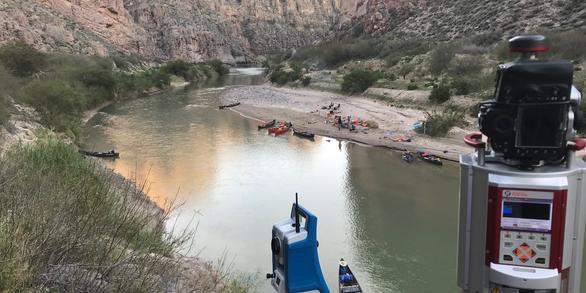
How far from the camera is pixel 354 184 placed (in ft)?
79.9

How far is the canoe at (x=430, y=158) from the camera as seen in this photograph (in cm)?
2757

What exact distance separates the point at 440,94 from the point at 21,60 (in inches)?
1608

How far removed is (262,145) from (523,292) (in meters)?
31.5

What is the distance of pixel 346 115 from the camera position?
146 ft

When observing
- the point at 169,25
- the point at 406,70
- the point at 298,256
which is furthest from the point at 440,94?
the point at 169,25

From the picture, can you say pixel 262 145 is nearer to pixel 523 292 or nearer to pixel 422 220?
pixel 422 220

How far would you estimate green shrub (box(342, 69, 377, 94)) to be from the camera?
5548cm

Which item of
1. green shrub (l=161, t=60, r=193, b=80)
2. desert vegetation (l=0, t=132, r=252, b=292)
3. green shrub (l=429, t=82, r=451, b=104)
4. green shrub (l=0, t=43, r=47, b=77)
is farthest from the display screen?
green shrub (l=161, t=60, r=193, b=80)

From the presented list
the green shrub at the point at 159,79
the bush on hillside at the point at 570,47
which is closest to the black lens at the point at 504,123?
the bush on hillside at the point at 570,47

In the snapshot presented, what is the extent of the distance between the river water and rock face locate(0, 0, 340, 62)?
1641 inches

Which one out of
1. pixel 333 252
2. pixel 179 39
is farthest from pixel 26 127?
pixel 179 39

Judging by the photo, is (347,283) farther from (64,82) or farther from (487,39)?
(487,39)

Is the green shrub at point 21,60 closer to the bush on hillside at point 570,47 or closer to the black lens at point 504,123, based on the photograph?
the bush on hillside at point 570,47

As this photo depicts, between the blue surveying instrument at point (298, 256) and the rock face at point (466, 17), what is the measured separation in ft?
180
